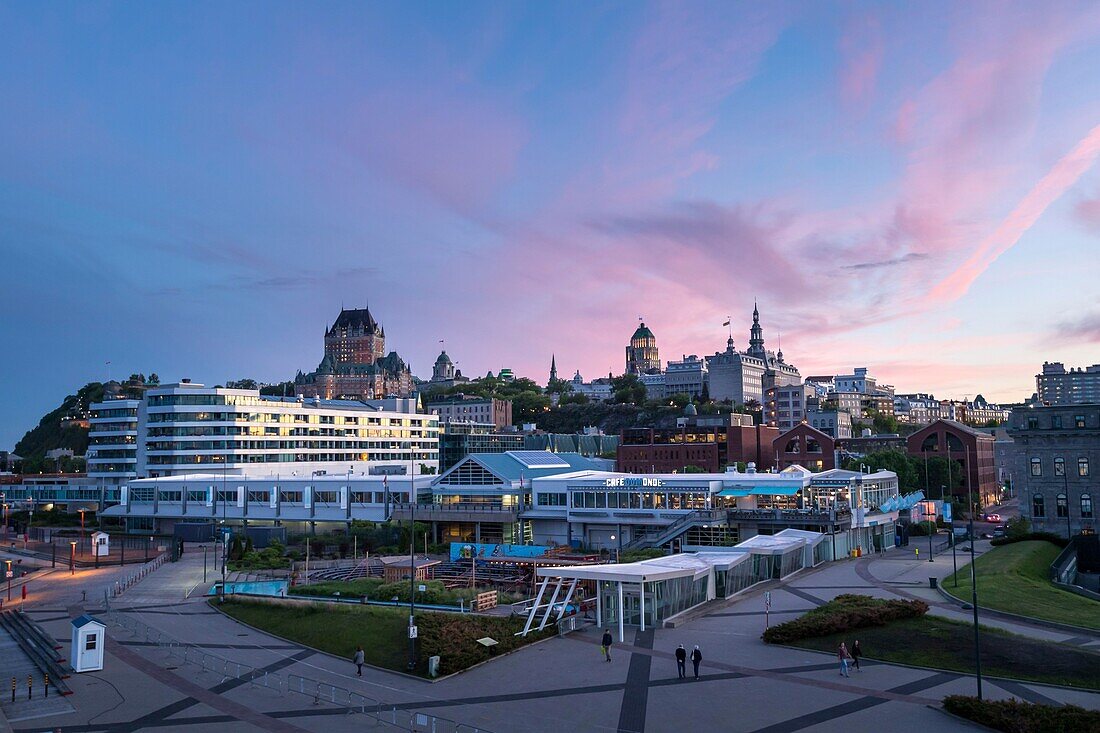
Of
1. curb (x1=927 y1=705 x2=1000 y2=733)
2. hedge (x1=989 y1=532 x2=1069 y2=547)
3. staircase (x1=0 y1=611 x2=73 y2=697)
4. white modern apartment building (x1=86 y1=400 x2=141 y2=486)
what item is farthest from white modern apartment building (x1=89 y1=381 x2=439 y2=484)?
curb (x1=927 y1=705 x2=1000 y2=733)

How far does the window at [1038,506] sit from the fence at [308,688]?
77.4 meters

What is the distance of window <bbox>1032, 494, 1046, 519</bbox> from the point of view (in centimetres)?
8412

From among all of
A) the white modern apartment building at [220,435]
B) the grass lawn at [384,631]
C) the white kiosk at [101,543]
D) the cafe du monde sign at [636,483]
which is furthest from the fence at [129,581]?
the white modern apartment building at [220,435]

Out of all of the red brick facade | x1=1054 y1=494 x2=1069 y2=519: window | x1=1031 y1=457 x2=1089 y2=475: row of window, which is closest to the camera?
x1=1031 y1=457 x2=1089 y2=475: row of window

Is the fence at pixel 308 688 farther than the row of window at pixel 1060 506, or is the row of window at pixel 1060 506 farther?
the row of window at pixel 1060 506

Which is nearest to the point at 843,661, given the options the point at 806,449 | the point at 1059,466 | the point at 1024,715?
the point at 1024,715

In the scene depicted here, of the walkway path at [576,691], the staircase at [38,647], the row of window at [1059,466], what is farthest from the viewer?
the row of window at [1059,466]

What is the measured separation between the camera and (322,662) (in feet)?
129

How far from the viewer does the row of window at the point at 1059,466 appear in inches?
3236

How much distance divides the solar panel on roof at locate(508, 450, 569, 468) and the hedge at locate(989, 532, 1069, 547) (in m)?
46.3

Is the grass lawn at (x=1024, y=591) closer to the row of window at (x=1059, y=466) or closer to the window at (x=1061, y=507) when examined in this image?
the window at (x=1061, y=507)

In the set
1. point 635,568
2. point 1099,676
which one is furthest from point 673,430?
point 1099,676

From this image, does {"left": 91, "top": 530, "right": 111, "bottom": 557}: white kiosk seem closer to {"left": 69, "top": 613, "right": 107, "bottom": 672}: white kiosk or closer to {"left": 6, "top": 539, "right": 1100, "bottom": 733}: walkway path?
{"left": 6, "top": 539, "right": 1100, "bottom": 733}: walkway path

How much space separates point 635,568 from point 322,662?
16864mm
